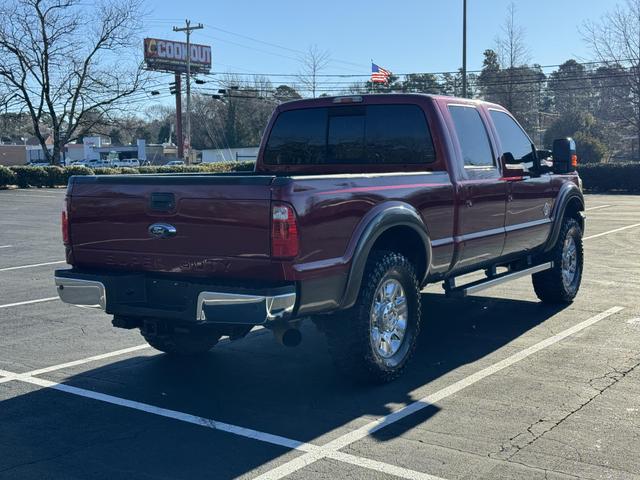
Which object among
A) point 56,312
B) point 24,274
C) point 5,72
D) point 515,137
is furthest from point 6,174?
point 515,137

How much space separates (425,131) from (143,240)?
2644 millimetres

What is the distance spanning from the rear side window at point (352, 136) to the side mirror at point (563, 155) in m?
2.26

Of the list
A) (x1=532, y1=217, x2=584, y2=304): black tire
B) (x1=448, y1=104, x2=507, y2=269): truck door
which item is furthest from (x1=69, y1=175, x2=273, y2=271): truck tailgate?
(x1=532, y1=217, x2=584, y2=304): black tire

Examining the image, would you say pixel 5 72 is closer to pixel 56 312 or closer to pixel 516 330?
pixel 56 312

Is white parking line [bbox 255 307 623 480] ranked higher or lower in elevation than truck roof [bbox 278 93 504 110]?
lower

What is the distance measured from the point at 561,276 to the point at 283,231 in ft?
15.3

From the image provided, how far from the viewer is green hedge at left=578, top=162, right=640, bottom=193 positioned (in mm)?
34531

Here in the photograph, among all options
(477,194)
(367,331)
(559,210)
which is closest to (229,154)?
(559,210)

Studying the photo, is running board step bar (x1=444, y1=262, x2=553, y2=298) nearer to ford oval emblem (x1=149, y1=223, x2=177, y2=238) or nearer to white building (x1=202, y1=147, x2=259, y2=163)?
ford oval emblem (x1=149, y1=223, x2=177, y2=238)

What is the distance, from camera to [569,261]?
8812mm

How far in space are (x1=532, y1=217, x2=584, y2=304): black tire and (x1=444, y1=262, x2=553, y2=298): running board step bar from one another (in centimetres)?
23

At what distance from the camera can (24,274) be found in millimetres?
11328

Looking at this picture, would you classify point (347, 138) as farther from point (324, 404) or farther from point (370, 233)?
point (324, 404)

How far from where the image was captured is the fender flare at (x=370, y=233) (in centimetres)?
524
